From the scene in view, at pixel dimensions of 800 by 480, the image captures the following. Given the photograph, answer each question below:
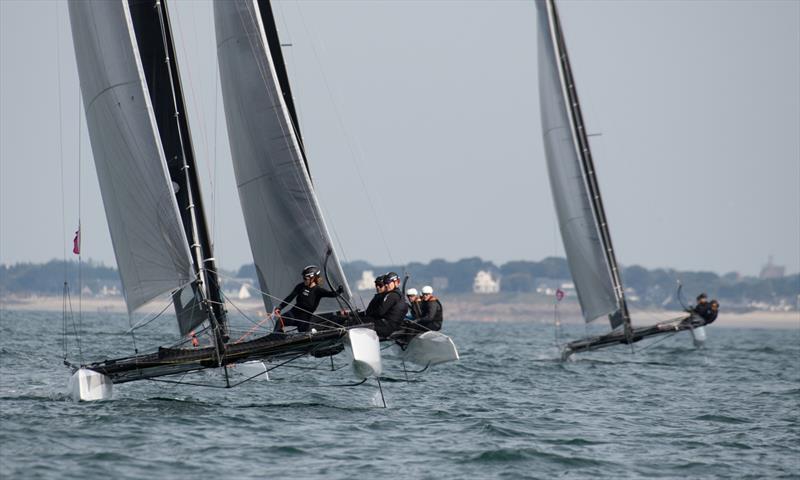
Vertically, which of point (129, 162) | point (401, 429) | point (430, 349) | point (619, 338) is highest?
point (129, 162)

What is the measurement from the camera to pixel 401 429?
1656 centimetres

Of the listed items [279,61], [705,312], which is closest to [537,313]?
[705,312]

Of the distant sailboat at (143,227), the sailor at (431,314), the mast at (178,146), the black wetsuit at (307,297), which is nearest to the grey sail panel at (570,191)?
the sailor at (431,314)

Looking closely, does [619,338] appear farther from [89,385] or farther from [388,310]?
[89,385]

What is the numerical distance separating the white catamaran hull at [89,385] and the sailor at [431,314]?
4921 millimetres

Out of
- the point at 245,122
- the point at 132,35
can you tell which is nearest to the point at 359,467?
the point at 132,35

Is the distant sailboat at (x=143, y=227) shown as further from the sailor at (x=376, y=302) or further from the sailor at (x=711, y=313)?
the sailor at (x=711, y=313)

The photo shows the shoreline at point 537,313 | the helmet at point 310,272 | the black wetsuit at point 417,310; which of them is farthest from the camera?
the shoreline at point 537,313

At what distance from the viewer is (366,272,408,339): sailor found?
59.0ft

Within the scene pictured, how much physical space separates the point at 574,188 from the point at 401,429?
16517 mm

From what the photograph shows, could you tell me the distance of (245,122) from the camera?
21.1 meters

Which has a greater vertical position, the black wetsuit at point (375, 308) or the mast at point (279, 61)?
the mast at point (279, 61)

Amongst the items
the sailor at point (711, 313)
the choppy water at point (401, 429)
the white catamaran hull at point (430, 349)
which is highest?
the white catamaran hull at point (430, 349)

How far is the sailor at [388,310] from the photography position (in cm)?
1798
